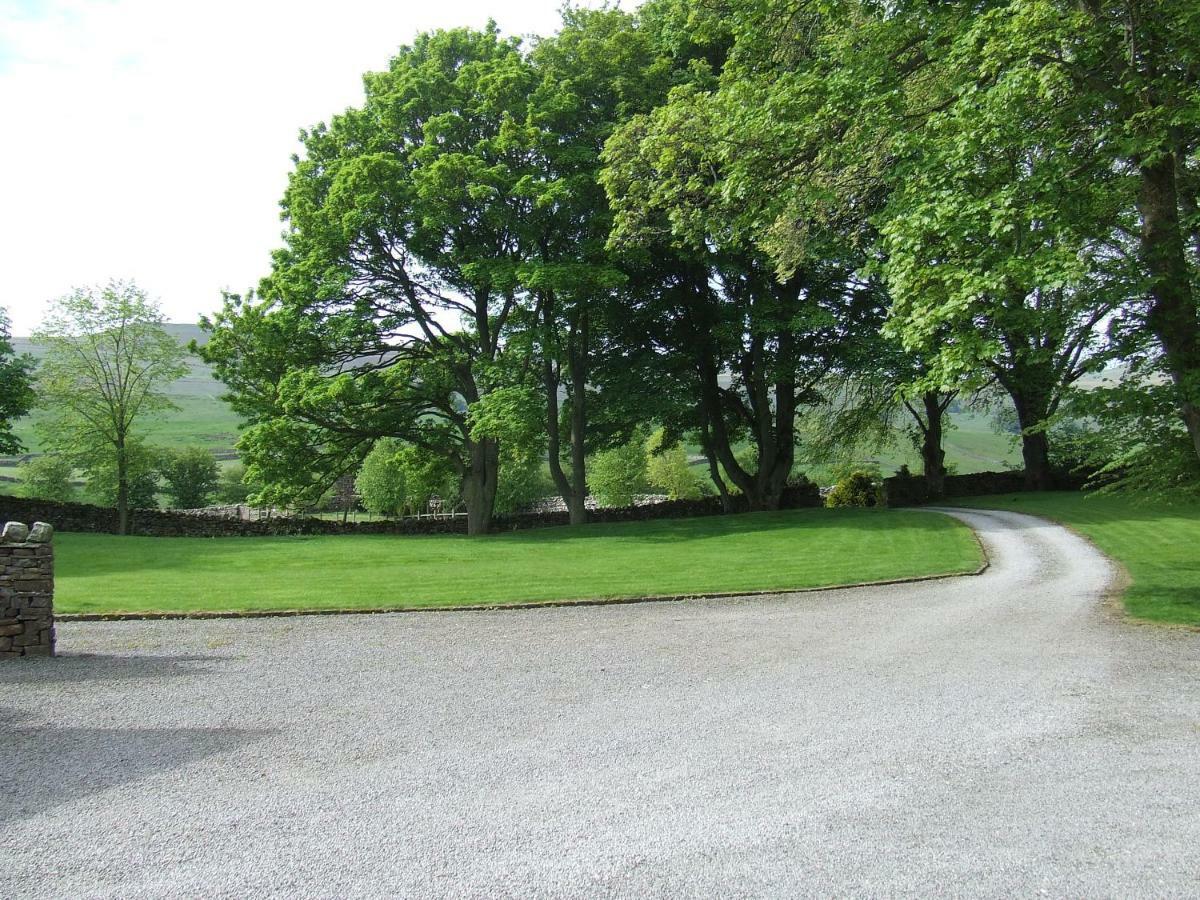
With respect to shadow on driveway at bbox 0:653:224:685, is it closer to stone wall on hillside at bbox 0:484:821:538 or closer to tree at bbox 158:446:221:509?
stone wall on hillside at bbox 0:484:821:538

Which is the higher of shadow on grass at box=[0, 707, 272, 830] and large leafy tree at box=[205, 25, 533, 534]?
large leafy tree at box=[205, 25, 533, 534]

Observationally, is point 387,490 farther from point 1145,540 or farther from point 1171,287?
point 1171,287

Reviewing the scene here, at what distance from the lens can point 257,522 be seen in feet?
107

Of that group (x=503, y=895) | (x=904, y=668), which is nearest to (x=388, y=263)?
(x=904, y=668)

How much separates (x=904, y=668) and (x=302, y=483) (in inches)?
947

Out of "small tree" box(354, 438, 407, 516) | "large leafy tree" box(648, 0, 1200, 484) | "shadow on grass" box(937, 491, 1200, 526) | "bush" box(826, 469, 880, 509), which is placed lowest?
"shadow on grass" box(937, 491, 1200, 526)

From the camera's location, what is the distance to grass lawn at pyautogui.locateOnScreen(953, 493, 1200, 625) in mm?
11109

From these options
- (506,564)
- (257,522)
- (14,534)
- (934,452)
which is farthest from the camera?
(934,452)

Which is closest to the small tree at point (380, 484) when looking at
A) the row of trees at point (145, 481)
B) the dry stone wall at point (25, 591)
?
the row of trees at point (145, 481)

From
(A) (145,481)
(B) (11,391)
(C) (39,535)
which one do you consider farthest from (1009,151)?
(A) (145,481)

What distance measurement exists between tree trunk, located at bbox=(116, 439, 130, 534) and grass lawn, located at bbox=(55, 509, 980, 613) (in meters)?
7.96

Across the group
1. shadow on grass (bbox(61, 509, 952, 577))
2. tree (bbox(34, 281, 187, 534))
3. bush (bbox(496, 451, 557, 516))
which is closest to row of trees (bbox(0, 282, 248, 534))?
tree (bbox(34, 281, 187, 534))

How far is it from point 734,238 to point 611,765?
10.4 metres

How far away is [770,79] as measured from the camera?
1295cm
